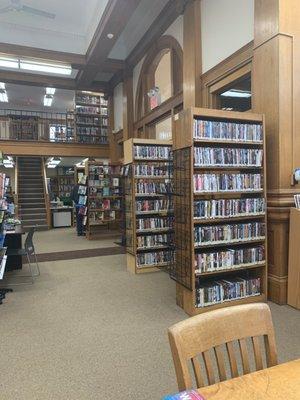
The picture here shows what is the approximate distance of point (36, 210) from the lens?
42.0 feet

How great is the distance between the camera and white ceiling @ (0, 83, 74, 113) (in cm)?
1291

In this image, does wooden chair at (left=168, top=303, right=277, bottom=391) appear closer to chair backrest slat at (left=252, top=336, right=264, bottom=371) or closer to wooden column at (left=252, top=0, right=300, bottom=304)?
chair backrest slat at (left=252, top=336, right=264, bottom=371)

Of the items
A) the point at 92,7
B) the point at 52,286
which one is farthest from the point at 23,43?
the point at 52,286

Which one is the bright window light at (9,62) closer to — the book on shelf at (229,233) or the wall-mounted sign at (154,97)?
the wall-mounted sign at (154,97)

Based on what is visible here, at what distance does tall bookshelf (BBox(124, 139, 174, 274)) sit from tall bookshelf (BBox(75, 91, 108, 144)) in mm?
6456

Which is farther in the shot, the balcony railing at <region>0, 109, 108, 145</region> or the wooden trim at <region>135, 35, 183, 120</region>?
the balcony railing at <region>0, 109, 108, 145</region>

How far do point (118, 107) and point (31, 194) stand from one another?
5957mm

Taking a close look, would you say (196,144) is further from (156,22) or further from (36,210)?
(36,210)

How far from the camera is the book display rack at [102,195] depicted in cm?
905

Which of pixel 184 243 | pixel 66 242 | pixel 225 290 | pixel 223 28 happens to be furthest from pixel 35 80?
pixel 225 290

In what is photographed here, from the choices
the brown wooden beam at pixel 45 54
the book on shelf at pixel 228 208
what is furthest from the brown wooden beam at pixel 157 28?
the book on shelf at pixel 228 208

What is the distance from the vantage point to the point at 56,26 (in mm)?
7812

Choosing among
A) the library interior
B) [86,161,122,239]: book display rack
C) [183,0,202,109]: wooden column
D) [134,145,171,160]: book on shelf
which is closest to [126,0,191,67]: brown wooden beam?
the library interior

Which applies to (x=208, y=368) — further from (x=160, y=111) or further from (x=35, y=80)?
(x=35, y=80)
